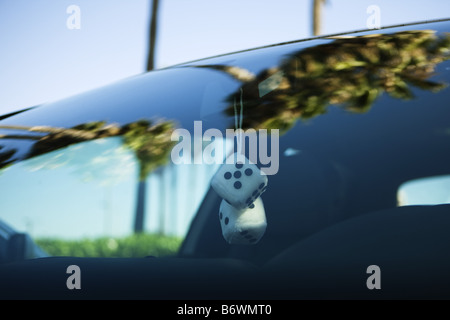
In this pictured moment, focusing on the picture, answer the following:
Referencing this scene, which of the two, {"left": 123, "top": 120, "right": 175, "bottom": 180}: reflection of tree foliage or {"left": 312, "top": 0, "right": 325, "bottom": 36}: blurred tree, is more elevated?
{"left": 312, "top": 0, "right": 325, "bottom": 36}: blurred tree

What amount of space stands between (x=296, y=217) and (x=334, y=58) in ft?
1.59

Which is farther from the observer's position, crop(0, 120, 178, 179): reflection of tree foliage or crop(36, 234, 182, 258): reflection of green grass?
crop(0, 120, 178, 179): reflection of tree foliage

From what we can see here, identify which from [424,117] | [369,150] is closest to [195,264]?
[369,150]

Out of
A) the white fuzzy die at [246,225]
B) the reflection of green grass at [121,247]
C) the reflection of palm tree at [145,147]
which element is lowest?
the reflection of green grass at [121,247]

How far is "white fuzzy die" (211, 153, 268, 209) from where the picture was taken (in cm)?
124

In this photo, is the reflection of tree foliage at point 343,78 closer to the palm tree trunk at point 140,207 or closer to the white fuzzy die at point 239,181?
the white fuzzy die at point 239,181

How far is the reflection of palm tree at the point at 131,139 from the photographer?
4.20 ft

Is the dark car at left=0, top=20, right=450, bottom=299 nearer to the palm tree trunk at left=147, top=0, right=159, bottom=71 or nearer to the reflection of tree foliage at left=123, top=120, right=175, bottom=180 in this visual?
the reflection of tree foliage at left=123, top=120, right=175, bottom=180

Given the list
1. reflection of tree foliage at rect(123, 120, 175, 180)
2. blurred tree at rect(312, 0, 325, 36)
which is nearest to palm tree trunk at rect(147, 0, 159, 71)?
blurred tree at rect(312, 0, 325, 36)

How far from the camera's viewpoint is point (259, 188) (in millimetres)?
1236

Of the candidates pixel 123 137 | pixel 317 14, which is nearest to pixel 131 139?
pixel 123 137

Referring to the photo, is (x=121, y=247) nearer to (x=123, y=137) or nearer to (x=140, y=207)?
(x=140, y=207)

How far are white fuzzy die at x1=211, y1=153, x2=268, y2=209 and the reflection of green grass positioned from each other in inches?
5.9

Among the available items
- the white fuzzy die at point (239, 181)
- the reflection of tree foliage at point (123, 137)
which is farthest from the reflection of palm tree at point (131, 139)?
the white fuzzy die at point (239, 181)
